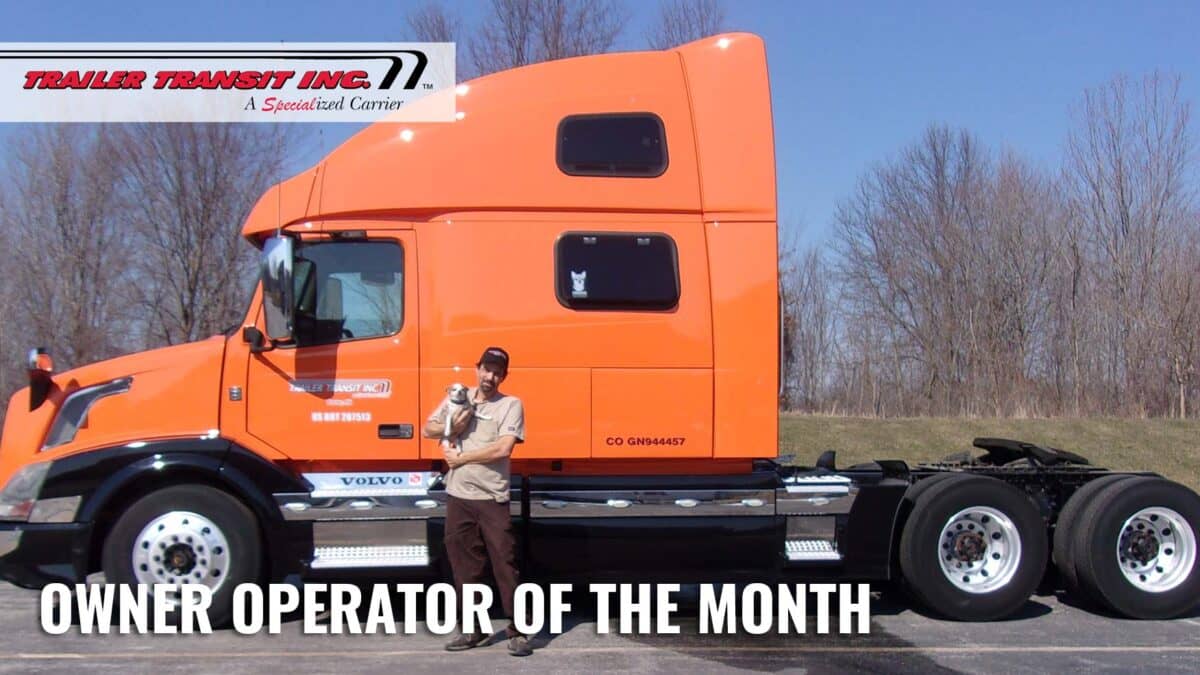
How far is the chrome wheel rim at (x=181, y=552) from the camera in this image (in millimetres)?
7168

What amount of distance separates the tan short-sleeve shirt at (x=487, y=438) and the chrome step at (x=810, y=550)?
216cm

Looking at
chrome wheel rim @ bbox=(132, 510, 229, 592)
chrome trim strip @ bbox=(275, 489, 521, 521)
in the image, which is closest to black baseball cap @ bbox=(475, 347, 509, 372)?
chrome trim strip @ bbox=(275, 489, 521, 521)

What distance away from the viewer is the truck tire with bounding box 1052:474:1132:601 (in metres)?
7.98

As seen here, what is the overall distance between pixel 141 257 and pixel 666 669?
17.0 meters

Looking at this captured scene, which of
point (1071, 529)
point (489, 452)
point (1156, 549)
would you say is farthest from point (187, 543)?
point (1156, 549)

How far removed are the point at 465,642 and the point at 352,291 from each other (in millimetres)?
2477

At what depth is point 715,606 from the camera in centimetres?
800

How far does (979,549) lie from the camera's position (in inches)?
310

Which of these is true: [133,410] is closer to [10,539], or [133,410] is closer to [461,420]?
[10,539]

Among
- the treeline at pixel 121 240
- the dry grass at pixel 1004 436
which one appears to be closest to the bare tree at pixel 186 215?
the treeline at pixel 121 240

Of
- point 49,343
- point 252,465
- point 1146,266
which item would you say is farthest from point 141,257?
point 1146,266

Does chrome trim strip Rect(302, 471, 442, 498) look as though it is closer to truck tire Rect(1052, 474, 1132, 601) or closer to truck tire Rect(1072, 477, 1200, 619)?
truck tire Rect(1052, 474, 1132, 601)

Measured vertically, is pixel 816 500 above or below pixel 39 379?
below

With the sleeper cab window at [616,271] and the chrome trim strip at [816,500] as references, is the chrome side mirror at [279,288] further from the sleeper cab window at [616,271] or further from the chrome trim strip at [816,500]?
the chrome trim strip at [816,500]
